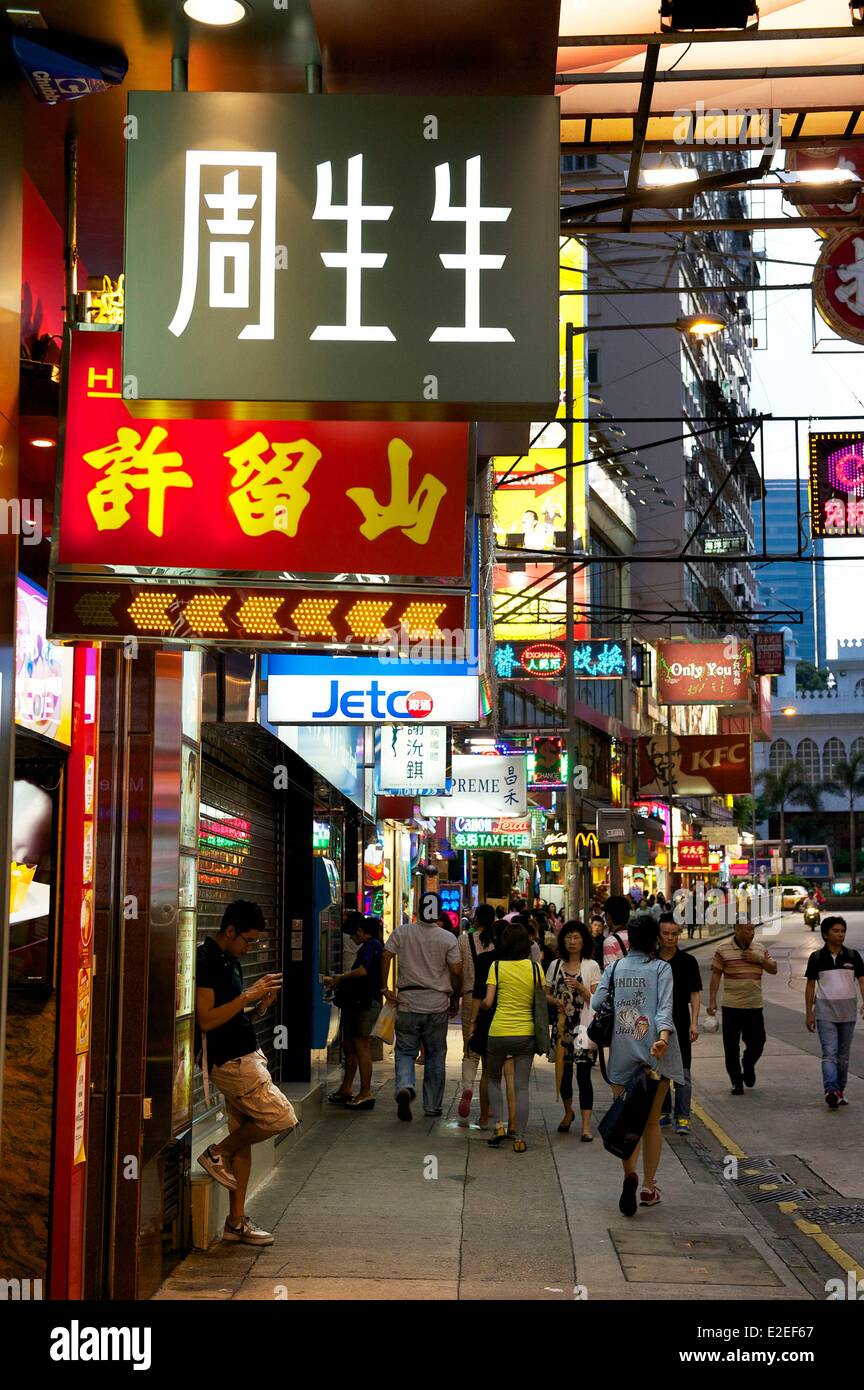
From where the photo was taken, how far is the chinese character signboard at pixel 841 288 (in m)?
14.0

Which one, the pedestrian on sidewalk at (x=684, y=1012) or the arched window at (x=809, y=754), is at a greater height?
the arched window at (x=809, y=754)

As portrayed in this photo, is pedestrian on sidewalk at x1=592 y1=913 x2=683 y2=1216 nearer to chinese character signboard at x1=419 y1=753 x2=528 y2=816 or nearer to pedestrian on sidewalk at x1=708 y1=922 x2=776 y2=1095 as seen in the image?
pedestrian on sidewalk at x1=708 y1=922 x2=776 y2=1095

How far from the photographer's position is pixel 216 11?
5289 millimetres

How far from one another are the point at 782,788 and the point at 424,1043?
131 meters

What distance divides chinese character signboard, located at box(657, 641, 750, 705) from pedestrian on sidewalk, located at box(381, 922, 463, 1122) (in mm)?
27122

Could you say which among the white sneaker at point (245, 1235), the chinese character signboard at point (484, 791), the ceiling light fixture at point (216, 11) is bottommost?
the white sneaker at point (245, 1235)

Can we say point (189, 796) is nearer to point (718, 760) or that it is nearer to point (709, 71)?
point (709, 71)

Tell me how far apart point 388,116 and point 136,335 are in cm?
106

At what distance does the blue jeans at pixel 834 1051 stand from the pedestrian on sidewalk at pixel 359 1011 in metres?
4.43

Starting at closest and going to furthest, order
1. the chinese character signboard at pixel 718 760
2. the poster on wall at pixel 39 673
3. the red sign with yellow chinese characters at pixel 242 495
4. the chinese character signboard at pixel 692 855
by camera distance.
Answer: the red sign with yellow chinese characters at pixel 242 495 < the poster on wall at pixel 39 673 < the chinese character signboard at pixel 718 760 < the chinese character signboard at pixel 692 855

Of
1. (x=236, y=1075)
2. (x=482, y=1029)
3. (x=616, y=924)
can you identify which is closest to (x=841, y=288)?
(x=616, y=924)

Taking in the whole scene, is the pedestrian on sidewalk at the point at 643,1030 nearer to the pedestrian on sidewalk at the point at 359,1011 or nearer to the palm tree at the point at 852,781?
the pedestrian on sidewalk at the point at 359,1011

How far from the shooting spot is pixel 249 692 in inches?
425

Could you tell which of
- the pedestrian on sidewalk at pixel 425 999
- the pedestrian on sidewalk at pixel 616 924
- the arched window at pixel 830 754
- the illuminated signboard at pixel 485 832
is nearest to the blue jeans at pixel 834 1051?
the pedestrian on sidewalk at pixel 616 924
